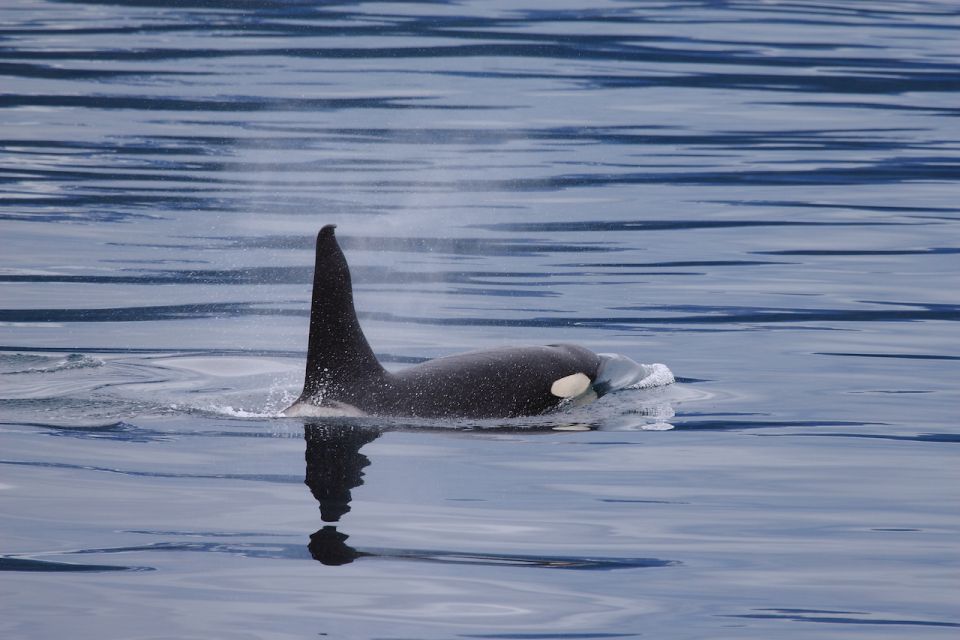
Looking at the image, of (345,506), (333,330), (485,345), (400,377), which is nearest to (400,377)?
(400,377)

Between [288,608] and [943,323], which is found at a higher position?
[943,323]

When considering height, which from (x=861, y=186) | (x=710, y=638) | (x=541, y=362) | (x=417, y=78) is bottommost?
(x=710, y=638)

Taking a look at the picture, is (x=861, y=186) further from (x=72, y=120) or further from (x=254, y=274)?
(x=72, y=120)

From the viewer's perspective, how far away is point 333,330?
8.90 m

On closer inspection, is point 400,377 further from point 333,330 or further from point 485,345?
point 485,345

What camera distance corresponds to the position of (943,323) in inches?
486

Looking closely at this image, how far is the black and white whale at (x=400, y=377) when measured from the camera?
8.89 meters

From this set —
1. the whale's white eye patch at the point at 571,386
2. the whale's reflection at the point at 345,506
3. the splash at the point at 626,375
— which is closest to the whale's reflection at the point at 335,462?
the whale's reflection at the point at 345,506

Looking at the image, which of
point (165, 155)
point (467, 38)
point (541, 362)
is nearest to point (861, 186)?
point (165, 155)

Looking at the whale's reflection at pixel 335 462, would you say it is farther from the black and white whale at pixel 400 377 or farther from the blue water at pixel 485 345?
the black and white whale at pixel 400 377

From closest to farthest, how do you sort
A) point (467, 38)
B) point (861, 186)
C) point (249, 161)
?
point (861, 186), point (249, 161), point (467, 38)

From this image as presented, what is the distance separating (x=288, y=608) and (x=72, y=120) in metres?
18.2

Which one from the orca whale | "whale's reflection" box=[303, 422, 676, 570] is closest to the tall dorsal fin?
the orca whale

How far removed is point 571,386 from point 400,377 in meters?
0.99
